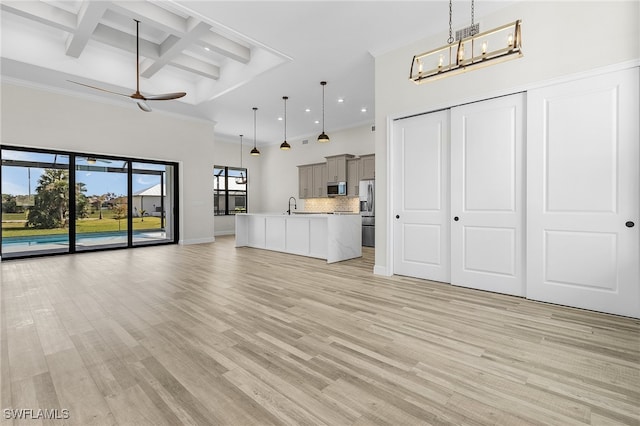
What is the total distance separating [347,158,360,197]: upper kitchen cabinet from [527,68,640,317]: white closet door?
5.56 meters

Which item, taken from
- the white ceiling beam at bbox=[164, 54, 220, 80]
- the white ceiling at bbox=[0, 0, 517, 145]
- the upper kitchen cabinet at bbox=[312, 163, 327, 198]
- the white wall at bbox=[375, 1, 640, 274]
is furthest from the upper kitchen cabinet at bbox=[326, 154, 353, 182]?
the white wall at bbox=[375, 1, 640, 274]

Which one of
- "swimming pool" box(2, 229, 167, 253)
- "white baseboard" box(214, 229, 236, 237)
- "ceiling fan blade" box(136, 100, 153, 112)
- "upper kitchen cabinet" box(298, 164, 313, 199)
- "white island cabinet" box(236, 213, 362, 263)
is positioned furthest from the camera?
"white baseboard" box(214, 229, 236, 237)

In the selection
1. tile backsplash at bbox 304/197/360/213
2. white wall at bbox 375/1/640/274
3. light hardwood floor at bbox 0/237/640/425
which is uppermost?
white wall at bbox 375/1/640/274

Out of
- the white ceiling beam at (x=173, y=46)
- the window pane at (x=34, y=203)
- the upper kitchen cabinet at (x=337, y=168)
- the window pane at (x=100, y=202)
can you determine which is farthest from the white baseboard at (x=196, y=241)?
the white ceiling beam at (x=173, y=46)

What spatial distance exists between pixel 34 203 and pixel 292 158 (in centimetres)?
723

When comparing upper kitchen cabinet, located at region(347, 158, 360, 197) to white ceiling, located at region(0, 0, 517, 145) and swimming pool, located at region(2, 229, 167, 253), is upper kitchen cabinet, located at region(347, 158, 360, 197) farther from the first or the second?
swimming pool, located at region(2, 229, 167, 253)

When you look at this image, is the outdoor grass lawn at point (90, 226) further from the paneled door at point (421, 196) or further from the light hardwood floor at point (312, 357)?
the paneled door at point (421, 196)

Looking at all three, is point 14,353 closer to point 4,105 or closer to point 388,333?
point 388,333

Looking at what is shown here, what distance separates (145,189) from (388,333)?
7.87m

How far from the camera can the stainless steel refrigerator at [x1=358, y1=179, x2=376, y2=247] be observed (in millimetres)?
8250

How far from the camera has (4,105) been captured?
5.71 meters

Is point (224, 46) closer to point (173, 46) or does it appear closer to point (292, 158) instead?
point (173, 46)

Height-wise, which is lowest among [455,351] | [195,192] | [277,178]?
[455,351]

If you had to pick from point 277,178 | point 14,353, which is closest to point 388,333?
point 14,353
